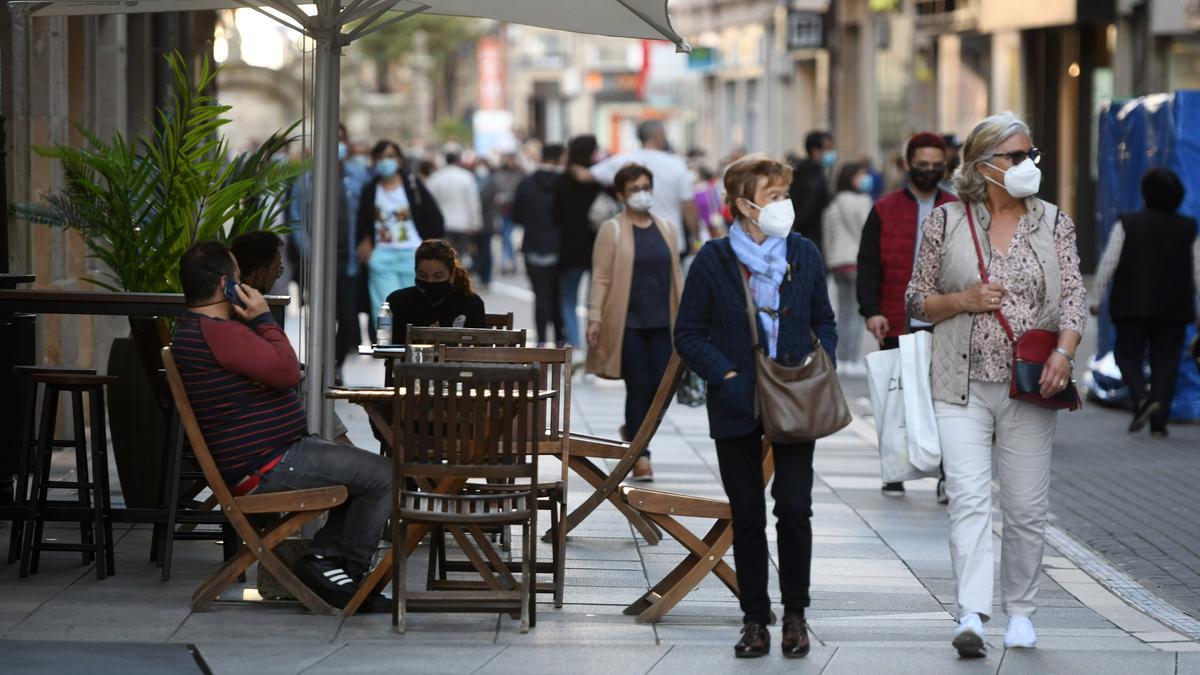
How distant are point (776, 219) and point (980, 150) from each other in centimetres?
78

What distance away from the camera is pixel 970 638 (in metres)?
6.71

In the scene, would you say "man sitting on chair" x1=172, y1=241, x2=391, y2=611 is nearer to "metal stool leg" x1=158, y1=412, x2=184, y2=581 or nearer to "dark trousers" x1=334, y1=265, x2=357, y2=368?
"metal stool leg" x1=158, y1=412, x2=184, y2=581

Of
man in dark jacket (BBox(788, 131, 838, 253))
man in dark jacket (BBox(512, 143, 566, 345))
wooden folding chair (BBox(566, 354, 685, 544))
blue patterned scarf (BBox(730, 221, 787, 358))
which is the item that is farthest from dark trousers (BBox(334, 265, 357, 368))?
blue patterned scarf (BBox(730, 221, 787, 358))

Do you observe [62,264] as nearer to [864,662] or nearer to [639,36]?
[639,36]

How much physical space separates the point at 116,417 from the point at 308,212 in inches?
50.0

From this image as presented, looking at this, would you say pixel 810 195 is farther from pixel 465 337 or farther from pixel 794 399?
pixel 794 399

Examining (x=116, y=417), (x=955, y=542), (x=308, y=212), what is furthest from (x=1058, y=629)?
(x=116, y=417)

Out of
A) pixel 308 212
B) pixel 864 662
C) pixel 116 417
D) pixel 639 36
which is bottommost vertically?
pixel 864 662

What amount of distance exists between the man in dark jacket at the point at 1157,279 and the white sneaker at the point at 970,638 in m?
7.12

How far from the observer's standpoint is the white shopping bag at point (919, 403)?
6844mm

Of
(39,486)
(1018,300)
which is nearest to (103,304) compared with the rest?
(39,486)

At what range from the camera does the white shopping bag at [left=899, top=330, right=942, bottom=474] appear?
684cm

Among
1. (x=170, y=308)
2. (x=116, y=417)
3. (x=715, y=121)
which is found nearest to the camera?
(x=170, y=308)

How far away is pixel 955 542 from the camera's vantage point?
22.5ft
